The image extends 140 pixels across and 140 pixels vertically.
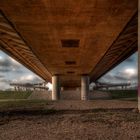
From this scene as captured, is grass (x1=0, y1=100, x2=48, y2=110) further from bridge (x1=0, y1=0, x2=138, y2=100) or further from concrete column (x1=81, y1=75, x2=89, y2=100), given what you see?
concrete column (x1=81, y1=75, x2=89, y2=100)

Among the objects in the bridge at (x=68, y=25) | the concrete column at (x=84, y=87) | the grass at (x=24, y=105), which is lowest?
the grass at (x=24, y=105)

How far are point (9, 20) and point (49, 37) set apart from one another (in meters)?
9.50

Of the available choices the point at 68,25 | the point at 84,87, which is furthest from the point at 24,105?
the point at 84,87

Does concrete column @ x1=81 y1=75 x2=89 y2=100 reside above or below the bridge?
below

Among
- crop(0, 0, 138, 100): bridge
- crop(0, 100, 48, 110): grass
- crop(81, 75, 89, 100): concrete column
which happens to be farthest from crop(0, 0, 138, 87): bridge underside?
crop(81, 75, 89, 100): concrete column

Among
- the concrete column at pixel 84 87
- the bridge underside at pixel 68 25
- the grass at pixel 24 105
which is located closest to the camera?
the bridge underside at pixel 68 25

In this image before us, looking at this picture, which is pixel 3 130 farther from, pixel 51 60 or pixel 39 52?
pixel 51 60

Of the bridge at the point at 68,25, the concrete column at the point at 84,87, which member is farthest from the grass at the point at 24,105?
the concrete column at the point at 84,87

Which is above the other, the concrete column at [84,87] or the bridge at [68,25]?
the bridge at [68,25]

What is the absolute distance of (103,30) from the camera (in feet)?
129

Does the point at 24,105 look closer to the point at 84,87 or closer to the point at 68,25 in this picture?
the point at 68,25

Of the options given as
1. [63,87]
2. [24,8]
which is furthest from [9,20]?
[63,87]

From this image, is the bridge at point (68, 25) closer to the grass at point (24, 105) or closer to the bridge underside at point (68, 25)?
Answer: the bridge underside at point (68, 25)

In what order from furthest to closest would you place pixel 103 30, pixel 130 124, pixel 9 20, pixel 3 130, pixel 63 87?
pixel 63 87 → pixel 103 30 → pixel 9 20 → pixel 130 124 → pixel 3 130
